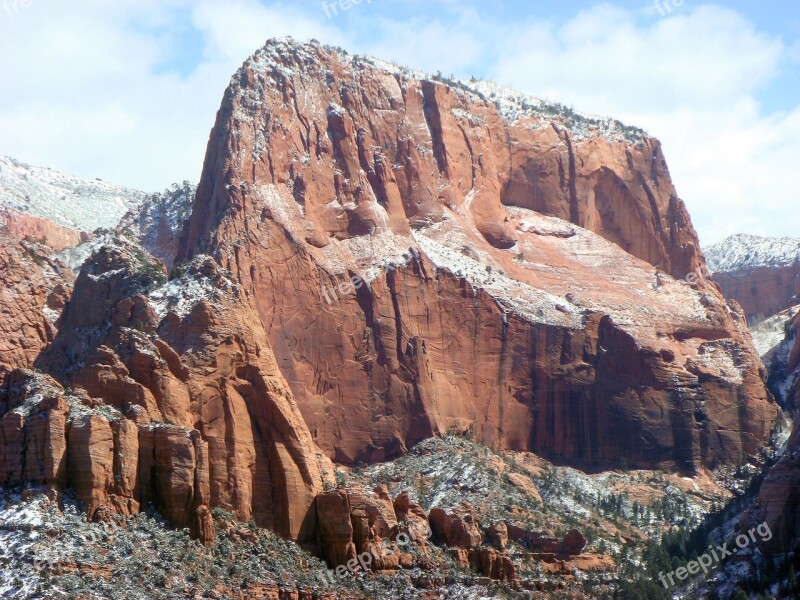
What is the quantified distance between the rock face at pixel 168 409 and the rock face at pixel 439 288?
80.7 feet

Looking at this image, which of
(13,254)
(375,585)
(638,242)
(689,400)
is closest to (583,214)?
(638,242)

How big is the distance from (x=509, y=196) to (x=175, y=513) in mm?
82998

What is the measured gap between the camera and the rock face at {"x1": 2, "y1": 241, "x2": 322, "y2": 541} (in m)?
111

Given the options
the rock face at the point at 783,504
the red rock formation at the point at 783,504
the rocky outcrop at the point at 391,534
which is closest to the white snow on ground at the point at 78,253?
the rocky outcrop at the point at 391,534

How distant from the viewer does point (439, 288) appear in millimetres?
170750

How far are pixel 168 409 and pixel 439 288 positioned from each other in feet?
173

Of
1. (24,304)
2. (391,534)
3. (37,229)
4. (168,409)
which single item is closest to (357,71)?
(37,229)

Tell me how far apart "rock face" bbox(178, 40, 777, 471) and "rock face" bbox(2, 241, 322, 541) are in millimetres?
24587

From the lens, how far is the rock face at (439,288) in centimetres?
16175

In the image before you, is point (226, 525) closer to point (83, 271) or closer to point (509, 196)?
point (83, 271)

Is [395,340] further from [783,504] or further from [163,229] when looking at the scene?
[783,504]

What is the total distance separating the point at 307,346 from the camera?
161 m

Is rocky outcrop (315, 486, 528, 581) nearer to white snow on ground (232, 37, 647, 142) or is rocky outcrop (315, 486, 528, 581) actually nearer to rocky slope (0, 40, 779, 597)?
rocky slope (0, 40, 779, 597)

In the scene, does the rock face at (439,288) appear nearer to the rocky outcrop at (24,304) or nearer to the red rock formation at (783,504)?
the rocky outcrop at (24,304)
